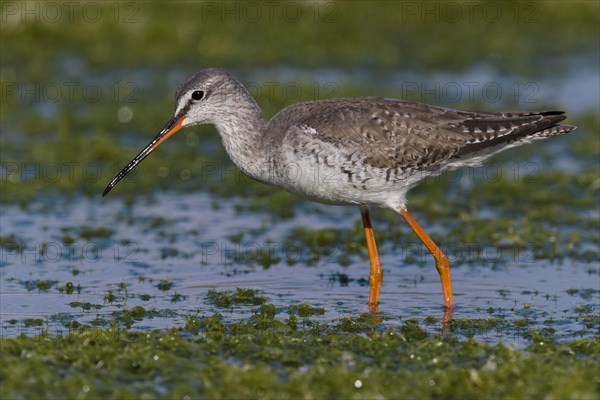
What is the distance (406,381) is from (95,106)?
1094 centimetres

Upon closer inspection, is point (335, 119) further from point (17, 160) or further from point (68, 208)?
point (17, 160)

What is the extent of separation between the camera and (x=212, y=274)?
36.9 ft

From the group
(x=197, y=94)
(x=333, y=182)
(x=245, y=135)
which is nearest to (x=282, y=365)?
Answer: (x=333, y=182)

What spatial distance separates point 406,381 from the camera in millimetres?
7699

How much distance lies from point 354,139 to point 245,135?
1.08 meters

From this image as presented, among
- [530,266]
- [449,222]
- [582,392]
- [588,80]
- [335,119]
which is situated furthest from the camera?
[588,80]

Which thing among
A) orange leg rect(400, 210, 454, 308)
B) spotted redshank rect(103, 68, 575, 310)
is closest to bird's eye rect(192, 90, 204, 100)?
spotted redshank rect(103, 68, 575, 310)

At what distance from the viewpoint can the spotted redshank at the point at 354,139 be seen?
977 centimetres

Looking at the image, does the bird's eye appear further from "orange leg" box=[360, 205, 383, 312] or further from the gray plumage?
"orange leg" box=[360, 205, 383, 312]

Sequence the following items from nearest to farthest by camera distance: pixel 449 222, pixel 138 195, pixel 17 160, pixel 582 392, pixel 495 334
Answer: pixel 582 392 < pixel 495 334 < pixel 449 222 < pixel 138 195 < pixel 17 160

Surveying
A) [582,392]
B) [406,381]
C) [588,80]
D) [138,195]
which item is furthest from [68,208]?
[588,80]

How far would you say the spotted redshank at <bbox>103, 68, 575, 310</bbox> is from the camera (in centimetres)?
977

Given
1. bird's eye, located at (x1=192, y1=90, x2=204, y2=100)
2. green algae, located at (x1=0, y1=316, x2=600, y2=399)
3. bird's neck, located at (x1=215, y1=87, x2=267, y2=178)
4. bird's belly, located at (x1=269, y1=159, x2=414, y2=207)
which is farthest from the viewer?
bird's eye, located at (x1=192, y1=90, x2=204, y2=100)

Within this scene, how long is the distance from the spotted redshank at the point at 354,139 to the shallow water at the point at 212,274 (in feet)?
2.16
